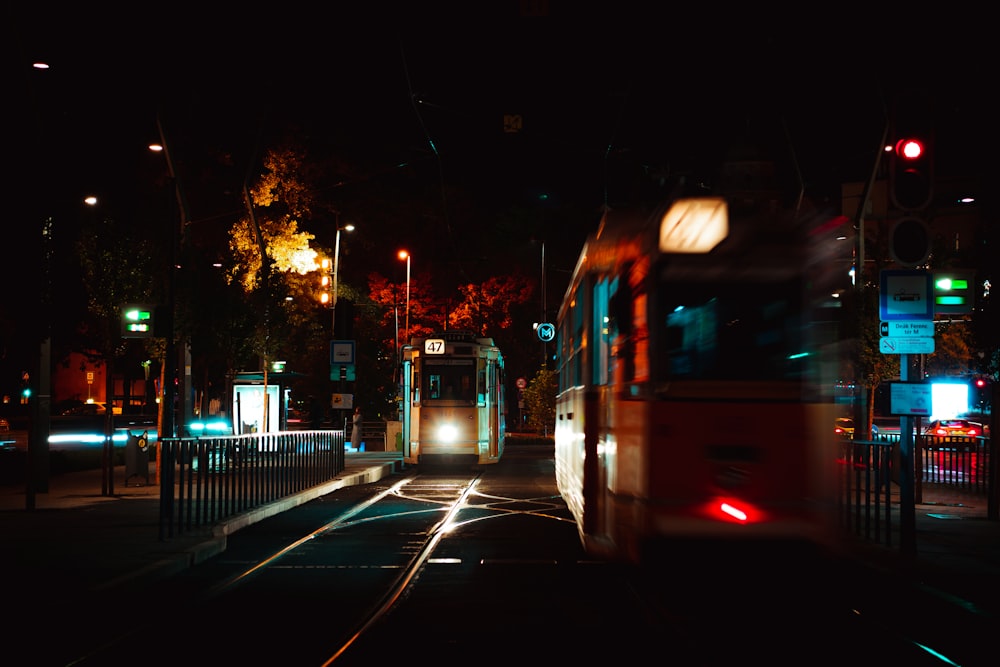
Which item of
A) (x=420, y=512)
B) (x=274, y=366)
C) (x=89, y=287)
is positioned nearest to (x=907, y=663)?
(x=420, y=512)

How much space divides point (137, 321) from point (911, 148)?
13.7 metres

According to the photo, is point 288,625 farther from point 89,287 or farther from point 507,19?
point 507,19

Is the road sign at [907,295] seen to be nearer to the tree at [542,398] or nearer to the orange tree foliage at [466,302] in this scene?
the tree at [542,398]

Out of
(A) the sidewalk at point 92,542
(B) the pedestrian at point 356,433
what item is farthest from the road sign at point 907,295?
(B) the pedestrian at point 356,433

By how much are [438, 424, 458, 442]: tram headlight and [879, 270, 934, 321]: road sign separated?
17.5m

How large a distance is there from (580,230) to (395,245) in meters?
12.1

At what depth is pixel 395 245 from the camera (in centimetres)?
5925

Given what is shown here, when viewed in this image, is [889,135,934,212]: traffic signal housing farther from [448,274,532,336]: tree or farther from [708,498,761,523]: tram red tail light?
[448,274,532,336]: tree

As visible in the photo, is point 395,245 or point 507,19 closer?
point 507,19

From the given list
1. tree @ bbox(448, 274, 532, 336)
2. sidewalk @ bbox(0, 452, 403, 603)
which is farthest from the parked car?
sidewalk @ bbox(0, 452, 403, 603)

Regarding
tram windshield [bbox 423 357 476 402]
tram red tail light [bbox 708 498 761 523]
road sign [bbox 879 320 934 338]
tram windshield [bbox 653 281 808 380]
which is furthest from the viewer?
tram windshield [bbox 423 357 476 402]

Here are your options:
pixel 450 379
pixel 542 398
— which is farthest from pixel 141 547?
pixel 542 398

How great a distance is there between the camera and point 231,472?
53.4 ft

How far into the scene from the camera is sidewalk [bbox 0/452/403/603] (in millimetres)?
10648
